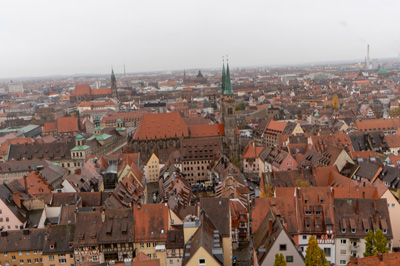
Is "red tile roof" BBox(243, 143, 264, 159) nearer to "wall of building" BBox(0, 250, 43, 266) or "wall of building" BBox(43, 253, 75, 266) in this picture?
"wall of building" BBox(43, 253, 75, 266)

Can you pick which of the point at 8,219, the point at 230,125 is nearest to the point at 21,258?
the point at 8,219

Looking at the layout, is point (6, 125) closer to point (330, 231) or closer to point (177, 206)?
point (177, 206)

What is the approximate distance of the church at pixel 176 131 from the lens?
112 m

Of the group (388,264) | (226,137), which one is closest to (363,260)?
(388,264)

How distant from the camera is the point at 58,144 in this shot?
107m

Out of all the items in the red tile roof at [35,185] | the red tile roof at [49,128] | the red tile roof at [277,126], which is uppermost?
the red tile roof at [35,185]

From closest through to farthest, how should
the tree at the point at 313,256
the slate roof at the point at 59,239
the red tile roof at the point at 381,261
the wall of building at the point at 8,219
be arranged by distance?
the red tile roof at the point at 381,261, the tree at the point at 313,256, the slate roof at the point at 59,239, the wall of building at the point at 8,219

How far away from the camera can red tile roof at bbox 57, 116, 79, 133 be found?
154 metres

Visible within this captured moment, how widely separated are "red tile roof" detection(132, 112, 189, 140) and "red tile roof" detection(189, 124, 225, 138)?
2.21m

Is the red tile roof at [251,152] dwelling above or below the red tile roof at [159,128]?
below

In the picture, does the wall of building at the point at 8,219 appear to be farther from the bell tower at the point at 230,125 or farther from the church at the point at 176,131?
the bell tower at the point at 230,125

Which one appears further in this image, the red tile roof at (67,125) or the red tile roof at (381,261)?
the red tile roof at (67,125)

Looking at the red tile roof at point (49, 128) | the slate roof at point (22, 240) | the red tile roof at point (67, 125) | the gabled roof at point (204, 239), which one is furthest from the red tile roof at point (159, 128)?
the gabled roof at point (204, 239)

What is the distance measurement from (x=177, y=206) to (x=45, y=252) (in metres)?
19.6
